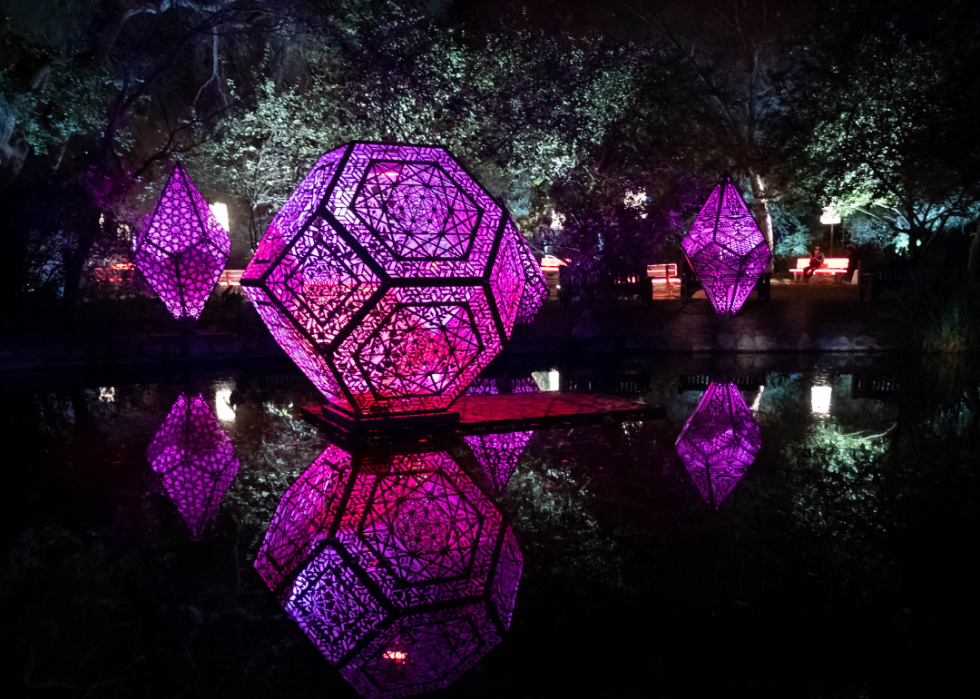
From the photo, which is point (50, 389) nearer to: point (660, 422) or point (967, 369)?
point (660, 422)

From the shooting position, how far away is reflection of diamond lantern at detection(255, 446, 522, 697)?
9.62ft

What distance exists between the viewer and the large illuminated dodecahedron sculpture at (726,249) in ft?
45.5

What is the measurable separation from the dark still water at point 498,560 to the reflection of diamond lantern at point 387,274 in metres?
0.59

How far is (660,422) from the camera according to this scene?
701 centimetres

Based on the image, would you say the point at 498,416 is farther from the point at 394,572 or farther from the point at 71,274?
the point at 71,274

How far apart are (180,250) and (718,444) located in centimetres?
966

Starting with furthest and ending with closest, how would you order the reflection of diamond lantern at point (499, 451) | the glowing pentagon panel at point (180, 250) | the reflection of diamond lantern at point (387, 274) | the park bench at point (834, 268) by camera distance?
1. the park bench at point (834, 268)
2. the glowing pentagon panel at point (180, 250)
3. the reflection of diamond lantern at point (387, 274)
4. the reflection of diamond lantern at point (499, 451)

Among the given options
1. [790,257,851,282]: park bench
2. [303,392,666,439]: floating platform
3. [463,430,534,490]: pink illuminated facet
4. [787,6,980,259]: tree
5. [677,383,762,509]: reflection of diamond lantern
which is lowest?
[677,383,762,509]: reflection of diamond lantern

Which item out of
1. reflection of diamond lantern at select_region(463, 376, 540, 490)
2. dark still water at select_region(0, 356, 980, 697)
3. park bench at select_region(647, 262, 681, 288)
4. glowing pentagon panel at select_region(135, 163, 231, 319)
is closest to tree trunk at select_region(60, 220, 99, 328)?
glowing pentagon panel at select_region(135, 163, 231, 319)

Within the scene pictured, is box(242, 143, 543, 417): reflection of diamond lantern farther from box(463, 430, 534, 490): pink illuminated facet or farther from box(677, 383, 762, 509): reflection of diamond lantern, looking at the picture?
box(677, 383, 762, 509): reflection of diamond lantern

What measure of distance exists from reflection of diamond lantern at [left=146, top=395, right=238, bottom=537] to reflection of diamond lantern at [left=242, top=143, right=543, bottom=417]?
3.27 ft

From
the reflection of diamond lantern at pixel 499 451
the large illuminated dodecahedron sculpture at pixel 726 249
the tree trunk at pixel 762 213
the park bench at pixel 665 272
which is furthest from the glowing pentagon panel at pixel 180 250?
the tree trunk at pixel 762 213

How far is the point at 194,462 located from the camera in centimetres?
575

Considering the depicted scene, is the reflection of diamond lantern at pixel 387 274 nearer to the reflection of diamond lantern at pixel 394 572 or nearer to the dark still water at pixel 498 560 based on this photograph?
the dark still water at pixel 498 560
